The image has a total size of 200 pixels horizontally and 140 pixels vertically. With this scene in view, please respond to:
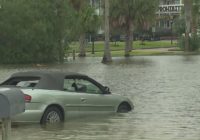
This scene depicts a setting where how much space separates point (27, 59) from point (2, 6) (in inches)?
211

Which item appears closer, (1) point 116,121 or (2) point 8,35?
(1) point 116,121

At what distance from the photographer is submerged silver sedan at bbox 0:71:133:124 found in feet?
42.9

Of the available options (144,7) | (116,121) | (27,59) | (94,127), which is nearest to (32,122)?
(94,127)

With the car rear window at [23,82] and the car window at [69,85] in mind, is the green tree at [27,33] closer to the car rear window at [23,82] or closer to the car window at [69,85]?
the car rear window at [23,82]

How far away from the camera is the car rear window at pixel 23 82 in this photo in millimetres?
13889

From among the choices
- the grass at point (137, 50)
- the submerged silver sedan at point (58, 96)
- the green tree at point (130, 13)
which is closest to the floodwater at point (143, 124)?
the submerged silver sedan at point (58, 96)

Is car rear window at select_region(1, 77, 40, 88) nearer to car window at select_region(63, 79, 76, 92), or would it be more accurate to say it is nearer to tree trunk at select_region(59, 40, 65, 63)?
car window at select_region(63, 79, 76, 92)

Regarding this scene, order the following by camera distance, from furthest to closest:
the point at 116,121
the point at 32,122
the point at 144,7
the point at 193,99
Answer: the point at 144,7 < the point at 193,99 < the point at 116,121 < the point at 32,122

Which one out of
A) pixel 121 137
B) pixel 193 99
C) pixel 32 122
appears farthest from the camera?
pixel 193 99

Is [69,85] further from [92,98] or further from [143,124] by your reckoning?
[143,124]

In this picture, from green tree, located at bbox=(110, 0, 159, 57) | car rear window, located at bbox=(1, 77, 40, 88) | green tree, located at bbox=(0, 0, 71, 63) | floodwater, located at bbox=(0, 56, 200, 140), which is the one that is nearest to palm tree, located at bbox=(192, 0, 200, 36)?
green tree, located at bbox=(110, 0, 159, 57)

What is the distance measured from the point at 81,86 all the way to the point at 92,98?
1.45 feet

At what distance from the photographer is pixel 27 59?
161 feet

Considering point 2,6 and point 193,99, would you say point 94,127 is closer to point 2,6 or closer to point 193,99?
point 193,99
